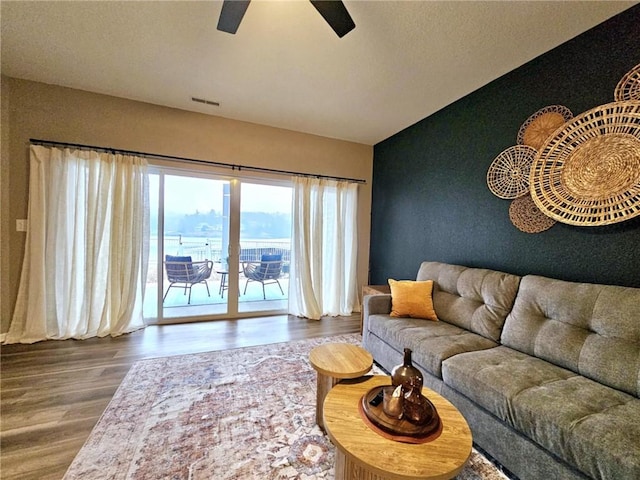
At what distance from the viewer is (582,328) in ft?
5.36

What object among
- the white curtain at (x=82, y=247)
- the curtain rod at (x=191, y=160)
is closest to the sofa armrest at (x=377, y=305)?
the curtain rod at (x=191, y=160)

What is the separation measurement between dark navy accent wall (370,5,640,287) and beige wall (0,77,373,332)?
1.33 m

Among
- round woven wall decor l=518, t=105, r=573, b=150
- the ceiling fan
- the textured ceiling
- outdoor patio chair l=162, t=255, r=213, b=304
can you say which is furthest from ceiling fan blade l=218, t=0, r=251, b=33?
outdoor patio chair l=162, t=255, r=213, b=304

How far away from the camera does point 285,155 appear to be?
395 centimetres

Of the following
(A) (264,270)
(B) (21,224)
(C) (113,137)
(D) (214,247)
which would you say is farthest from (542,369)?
(B) (21,224)

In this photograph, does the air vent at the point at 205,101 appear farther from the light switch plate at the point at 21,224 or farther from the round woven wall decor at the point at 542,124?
the round woven wall decor at the point at 542,124

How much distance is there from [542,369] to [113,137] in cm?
471

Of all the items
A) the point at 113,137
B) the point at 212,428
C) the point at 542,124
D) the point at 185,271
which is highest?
the point at 113,137

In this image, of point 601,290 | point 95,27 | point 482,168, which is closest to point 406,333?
point 601,290

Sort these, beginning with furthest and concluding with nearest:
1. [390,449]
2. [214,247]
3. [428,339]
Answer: [214,247] → [428,339] → [390,449]

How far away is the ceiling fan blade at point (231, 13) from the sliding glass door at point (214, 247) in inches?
89.1

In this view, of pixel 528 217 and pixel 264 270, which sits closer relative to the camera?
pixel 528 217

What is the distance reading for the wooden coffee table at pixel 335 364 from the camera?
1.51m

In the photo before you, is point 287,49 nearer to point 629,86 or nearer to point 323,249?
point 629,86
